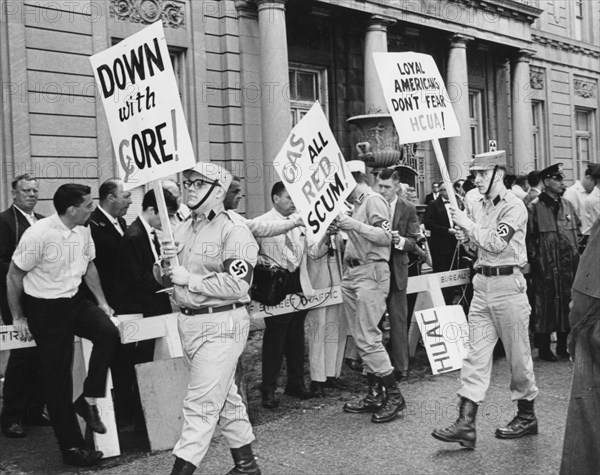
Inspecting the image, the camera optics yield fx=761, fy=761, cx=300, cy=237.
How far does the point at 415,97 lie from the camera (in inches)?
267

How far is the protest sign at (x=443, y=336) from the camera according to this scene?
8188 millimetres

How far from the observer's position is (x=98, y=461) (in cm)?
559

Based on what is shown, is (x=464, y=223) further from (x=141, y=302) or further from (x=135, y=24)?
(x=135, y=24)

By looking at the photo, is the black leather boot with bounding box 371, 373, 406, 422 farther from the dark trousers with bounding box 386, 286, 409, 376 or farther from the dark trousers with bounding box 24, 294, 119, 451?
the dark trousers with bounding box 24, 294, 119, 451

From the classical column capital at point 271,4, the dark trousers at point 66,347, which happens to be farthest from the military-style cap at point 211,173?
the classical column capital at point 271,4

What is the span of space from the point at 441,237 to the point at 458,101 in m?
9.72

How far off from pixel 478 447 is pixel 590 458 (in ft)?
5.25

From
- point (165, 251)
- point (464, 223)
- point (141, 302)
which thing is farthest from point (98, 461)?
point (464, 223)

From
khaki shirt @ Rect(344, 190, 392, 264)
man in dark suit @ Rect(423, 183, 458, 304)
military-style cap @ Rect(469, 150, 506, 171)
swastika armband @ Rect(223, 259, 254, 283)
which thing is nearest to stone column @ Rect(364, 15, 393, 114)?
man in dark suit @ Rect(423, 183, 458, 304)

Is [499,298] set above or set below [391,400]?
above

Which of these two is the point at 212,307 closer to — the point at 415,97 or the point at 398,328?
the point at 415,97

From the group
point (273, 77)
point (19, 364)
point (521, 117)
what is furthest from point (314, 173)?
point (521, 117)

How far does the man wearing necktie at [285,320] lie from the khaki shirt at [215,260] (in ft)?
6.45

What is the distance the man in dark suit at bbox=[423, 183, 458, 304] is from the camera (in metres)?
10.2
